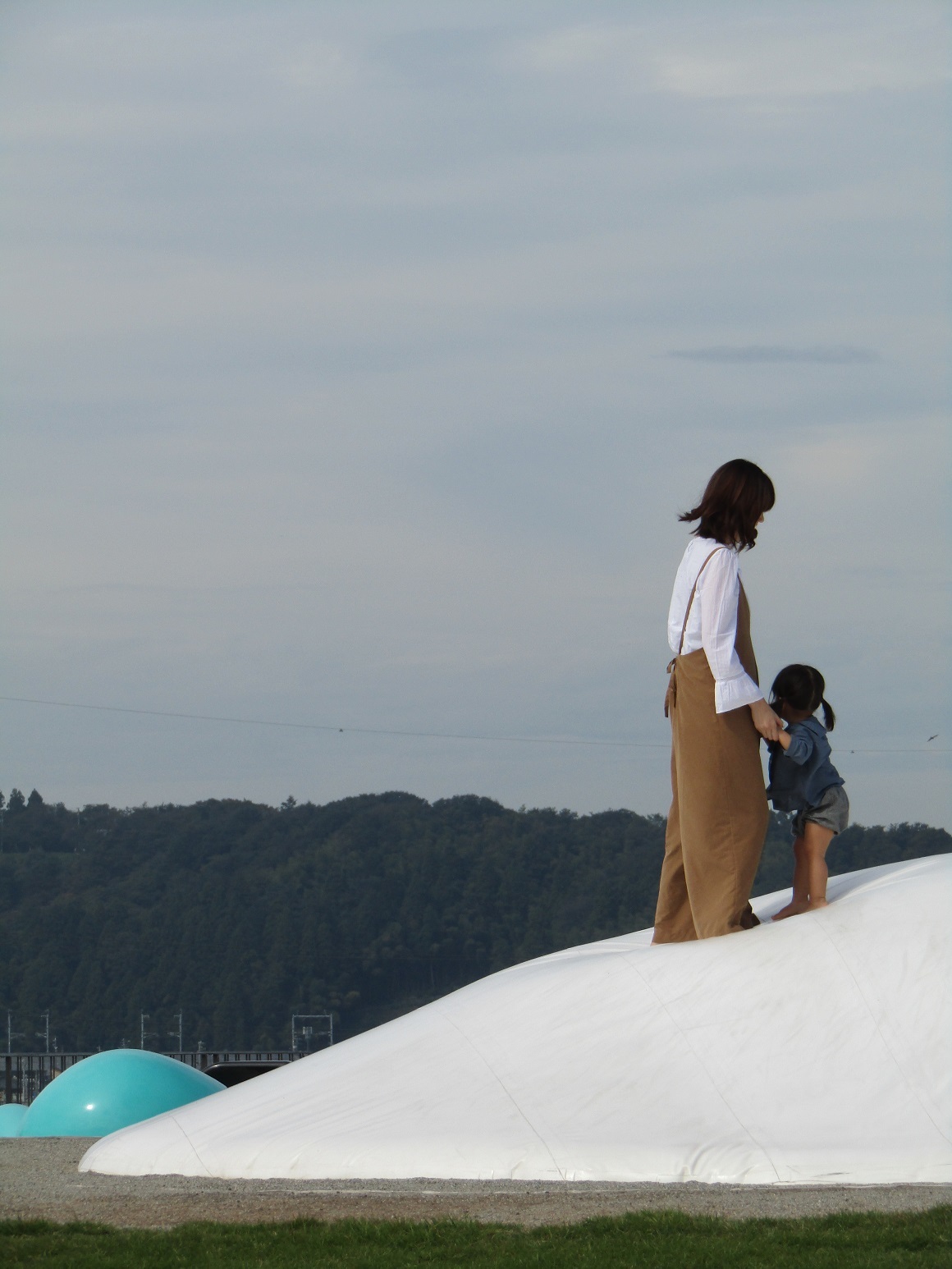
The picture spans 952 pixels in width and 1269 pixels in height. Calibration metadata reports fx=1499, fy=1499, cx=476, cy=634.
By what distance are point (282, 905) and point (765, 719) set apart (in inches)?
3386

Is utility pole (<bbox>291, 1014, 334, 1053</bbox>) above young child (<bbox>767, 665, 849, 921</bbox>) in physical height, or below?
below

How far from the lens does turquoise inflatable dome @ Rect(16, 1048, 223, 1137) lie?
1024 centimetres

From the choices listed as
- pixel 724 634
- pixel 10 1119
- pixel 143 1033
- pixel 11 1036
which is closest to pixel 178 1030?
pixel 143 1033

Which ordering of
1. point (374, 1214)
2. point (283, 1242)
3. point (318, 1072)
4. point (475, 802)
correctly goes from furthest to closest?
point (475, 802), point (318, 1072), point (374, 1214), point (283, 1242)

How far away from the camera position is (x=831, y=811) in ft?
24.9

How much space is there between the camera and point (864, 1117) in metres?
6.69

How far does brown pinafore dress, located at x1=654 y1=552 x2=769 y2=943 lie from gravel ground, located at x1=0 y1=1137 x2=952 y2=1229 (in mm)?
Answer: 1594

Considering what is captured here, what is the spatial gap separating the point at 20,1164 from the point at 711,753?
4370 millimetres

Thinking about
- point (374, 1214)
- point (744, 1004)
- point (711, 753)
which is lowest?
point (374, 1214)

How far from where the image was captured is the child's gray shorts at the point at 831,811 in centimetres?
758

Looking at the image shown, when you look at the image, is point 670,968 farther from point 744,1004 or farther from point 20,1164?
point 20,1164

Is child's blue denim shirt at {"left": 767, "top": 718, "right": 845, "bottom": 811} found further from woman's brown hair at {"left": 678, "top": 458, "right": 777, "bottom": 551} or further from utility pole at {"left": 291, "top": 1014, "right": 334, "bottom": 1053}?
utility pole at {"left": 291, "top": 1014, "right": 334, "bottom": 1053}

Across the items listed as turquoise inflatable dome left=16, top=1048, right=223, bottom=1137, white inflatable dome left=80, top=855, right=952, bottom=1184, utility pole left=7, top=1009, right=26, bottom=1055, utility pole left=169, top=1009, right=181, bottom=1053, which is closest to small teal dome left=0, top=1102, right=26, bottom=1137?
turquoise inflatable dome left=16, top=1048, right=223, bottom=1137

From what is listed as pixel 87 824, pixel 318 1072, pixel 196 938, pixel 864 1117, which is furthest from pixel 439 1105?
pixel 87 824
